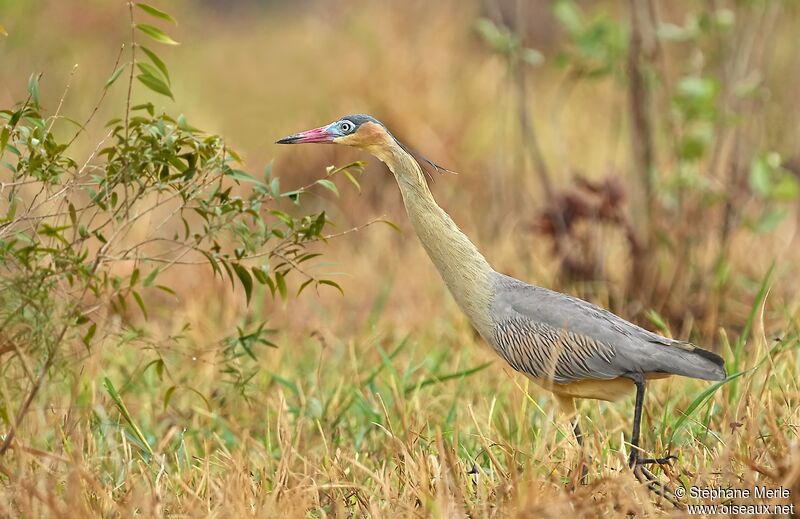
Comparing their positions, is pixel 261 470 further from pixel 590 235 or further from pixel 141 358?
pixel 590 235

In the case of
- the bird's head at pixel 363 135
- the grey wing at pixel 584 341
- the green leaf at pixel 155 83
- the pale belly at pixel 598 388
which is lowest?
the pale belly at pixel 598 388

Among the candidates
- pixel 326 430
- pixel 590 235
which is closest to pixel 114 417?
pixel 326 430

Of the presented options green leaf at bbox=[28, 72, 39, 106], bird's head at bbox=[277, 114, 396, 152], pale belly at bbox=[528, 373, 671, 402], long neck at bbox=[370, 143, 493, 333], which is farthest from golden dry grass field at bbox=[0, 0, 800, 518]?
bird's head at bbox=[277, 114, 396, 152]

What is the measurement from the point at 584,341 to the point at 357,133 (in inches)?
35.6

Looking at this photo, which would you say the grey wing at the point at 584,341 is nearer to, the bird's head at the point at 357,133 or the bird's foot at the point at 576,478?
the bird's foot at the point at 576,478

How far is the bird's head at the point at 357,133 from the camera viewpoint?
10.4ft

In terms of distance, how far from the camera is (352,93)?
7746 millimetres

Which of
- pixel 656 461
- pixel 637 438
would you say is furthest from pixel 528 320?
pixel 656 461

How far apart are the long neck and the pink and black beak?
0.14 meters

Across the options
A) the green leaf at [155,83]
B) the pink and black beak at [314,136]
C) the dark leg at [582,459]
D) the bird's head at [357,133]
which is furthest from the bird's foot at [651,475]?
the green leaf at [155,83]

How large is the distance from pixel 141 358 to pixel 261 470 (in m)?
1.68

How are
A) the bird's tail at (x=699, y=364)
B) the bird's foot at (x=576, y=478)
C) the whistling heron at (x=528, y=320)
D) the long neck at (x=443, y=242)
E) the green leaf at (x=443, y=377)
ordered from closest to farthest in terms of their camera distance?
the bird's foot at (x=576, y=478) < the bird's tail at (x=699, y=364) < the whistling heron at (x=528, y=320) < the long neck at (x=443, y=242) < the green leaf at (x=443, y=377)

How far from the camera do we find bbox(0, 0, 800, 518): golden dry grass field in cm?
278

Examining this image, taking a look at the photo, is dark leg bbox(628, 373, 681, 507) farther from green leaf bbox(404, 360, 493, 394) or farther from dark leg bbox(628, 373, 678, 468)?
green leaf bbox(404, 360, 493, 394)
